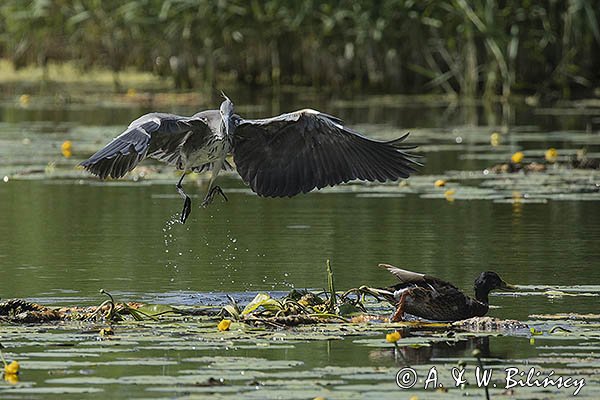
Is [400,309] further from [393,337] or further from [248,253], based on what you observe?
[248,253]

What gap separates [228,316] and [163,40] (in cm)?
1624

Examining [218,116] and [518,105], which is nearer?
[218,116]

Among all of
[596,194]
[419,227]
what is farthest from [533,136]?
[419,227]

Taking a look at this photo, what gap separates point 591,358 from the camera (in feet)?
19.6

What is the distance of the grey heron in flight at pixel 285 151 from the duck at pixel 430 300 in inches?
54.0

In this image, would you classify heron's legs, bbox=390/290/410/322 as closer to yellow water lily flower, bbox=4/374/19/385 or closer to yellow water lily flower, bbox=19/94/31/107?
yellow water lily flower, bbox=4/374/19/385

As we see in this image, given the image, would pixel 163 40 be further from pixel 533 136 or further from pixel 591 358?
pixel 591 358

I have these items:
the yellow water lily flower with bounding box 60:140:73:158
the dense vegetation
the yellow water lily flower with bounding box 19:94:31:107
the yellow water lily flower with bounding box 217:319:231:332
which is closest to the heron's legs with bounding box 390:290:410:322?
the yellow water lily flower with bounding box 217:319:231:332

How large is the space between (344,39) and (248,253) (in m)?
12.8

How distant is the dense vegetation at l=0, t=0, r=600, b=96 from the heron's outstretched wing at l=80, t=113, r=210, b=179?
12.0 metres

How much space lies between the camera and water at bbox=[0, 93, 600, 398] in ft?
20.1

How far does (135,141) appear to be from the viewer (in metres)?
7.18

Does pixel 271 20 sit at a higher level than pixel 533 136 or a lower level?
higher

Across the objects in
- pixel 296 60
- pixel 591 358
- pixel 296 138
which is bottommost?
pixel 591 358
